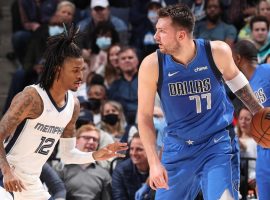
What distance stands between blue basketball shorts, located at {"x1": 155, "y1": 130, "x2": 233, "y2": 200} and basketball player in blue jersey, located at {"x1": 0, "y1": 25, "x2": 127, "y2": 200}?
0.48m

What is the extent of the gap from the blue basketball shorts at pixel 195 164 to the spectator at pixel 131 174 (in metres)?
2.42

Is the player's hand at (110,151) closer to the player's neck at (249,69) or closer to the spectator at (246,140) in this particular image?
the player's neck at (249,69)

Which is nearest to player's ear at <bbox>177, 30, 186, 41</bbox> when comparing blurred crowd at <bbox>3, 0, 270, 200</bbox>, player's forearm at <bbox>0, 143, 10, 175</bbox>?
player's forearm at <bbox>0, 143, 10, 175</bbox>

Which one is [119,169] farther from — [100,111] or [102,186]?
[100,111]

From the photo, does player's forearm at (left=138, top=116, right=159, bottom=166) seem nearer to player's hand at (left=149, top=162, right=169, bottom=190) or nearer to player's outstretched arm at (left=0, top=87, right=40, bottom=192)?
player's hand at (left=149, top=162, right=169, bottom=190)

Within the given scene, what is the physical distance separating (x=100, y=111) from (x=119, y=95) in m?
0.50

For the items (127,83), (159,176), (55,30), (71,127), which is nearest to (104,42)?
(55,30)

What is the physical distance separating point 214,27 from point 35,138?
5.51 meters

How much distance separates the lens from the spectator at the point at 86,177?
25.7 ft

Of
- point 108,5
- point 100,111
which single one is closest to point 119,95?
point 100,111

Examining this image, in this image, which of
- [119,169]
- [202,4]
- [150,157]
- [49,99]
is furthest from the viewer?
[202,4]

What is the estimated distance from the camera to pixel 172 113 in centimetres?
539

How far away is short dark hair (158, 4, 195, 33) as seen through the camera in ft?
17.3

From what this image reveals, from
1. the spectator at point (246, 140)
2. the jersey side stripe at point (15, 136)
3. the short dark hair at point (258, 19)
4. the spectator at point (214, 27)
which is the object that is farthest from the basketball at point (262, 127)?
the spectator at point (214, 27)
